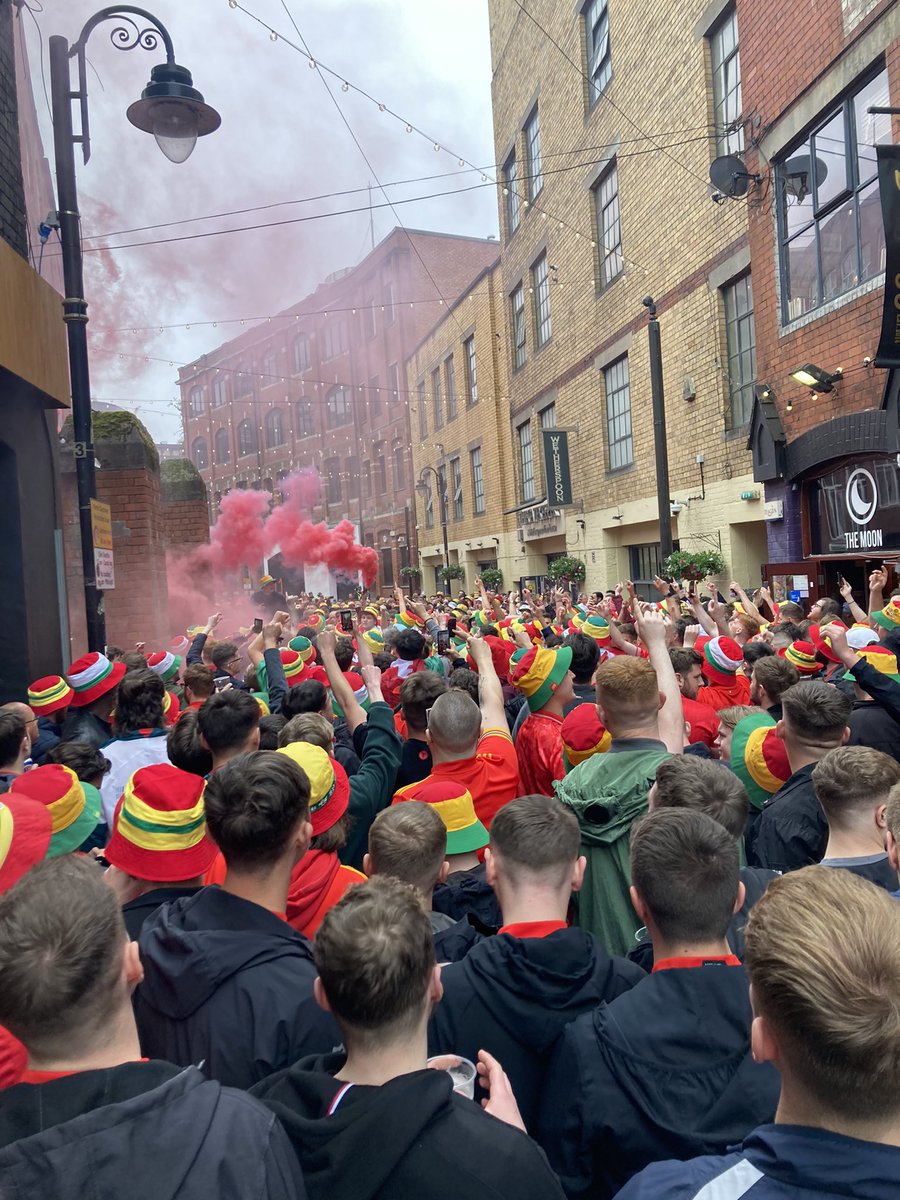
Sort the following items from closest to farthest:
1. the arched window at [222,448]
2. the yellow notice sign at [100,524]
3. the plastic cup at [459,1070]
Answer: the plastic cup at [459,1070]
the yellow notice sign at [100,524]
the arched window at [222,448]

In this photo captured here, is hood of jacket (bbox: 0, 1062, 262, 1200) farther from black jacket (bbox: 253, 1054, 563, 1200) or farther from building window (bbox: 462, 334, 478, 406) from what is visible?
building window (bbox: 462, 334, 478, 406)

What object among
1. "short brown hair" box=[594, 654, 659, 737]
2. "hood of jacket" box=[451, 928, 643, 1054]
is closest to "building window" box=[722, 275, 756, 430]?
"short brown hair" box=[594, 654, 659, 737]

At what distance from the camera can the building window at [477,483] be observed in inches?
1180

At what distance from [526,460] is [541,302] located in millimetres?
4722

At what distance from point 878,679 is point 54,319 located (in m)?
6.94

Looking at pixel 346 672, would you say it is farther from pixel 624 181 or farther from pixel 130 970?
pixel 624 181

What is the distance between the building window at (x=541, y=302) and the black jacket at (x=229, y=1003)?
22.4 metres

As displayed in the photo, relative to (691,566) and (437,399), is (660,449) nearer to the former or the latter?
(691,566)

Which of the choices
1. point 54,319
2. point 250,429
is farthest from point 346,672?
point 250,429

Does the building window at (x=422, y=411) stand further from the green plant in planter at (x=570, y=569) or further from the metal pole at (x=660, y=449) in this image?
the metal pole at (x=660, y=449)

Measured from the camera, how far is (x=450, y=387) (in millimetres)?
33000

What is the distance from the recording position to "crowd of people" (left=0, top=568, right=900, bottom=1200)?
4.03 feet

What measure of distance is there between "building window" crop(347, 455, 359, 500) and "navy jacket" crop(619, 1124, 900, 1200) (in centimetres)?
4557

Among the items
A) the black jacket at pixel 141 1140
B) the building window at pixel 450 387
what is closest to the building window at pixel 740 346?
the black jacket at pixel 141 1140
